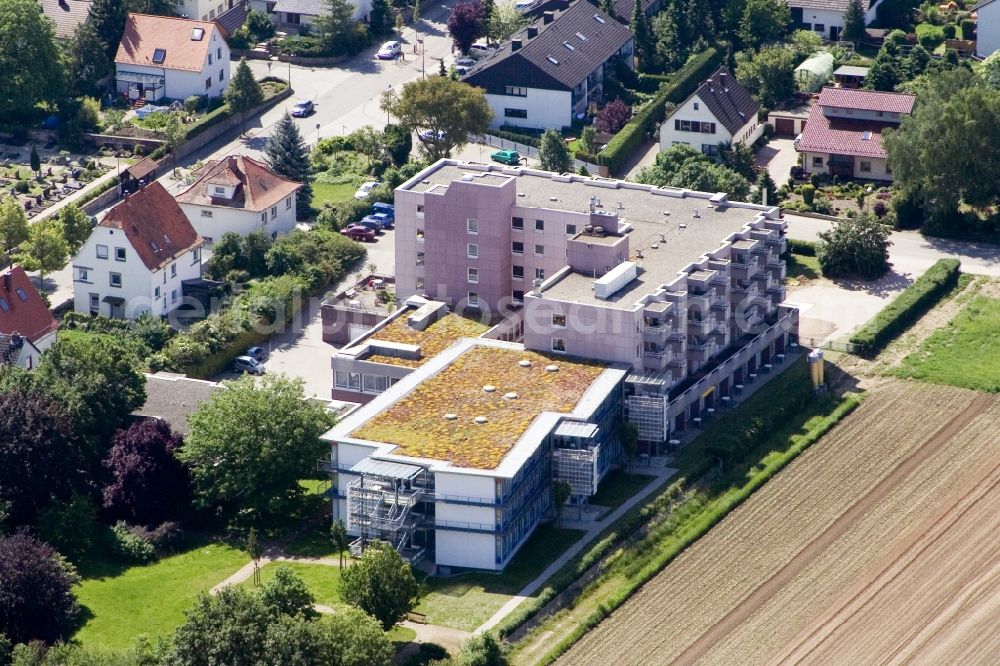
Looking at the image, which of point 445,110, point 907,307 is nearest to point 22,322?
point 445,110

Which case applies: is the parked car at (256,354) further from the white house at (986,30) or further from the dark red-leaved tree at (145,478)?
the white house at (986,30)

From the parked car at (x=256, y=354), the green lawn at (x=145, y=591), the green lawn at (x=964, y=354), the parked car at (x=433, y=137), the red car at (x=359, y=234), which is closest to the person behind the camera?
the green lawn at (x=145, y=591)

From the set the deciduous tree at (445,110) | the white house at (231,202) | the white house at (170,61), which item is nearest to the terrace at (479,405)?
the white house at (231,202)

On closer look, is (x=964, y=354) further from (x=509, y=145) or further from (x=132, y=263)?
(x=132, y=263)

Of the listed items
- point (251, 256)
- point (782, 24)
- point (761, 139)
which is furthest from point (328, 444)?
point (782, 24)

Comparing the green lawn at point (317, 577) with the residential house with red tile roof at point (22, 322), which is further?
the residential house with red tile roof at point (22, 322)

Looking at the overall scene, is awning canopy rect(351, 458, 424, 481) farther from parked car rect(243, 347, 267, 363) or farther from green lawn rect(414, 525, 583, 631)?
parked car rect(243, 347, 267, 363)
